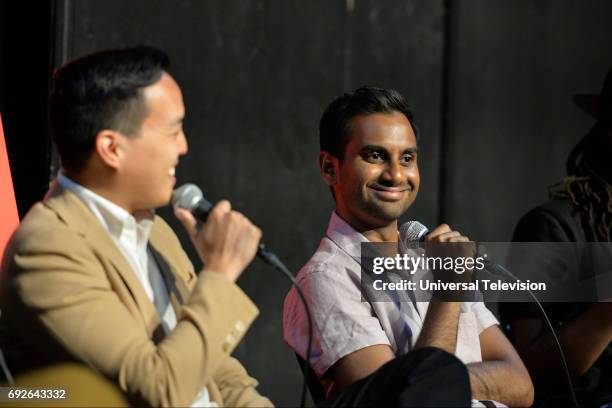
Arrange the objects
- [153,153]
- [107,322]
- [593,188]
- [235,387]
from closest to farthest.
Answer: [107,322] → [153,153] → [235,387] → [593,188]

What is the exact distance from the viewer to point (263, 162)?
206 inches

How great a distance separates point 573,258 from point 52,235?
94.1 inches

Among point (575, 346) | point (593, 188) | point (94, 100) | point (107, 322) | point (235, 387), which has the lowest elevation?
point (575, 346)

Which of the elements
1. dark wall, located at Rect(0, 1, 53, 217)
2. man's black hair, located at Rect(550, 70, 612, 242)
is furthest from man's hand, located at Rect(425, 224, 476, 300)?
dark wall, located at Rect(0, 1, 53, 217)

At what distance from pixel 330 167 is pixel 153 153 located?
3.29 ft

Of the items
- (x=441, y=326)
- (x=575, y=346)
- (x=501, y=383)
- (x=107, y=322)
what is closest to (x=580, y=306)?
(x=575, y=346)

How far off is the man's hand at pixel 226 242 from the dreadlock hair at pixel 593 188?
6.84ft

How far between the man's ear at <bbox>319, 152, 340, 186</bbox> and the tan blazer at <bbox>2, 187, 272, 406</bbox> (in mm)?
1030

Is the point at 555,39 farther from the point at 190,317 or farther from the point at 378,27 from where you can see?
the point at 190,317

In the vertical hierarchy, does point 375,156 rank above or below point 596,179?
above

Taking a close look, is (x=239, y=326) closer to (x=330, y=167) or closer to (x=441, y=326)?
(x=441, y=326)

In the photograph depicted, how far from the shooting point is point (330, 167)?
3.64 meters

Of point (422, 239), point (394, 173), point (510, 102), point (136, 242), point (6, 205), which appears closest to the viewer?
point (136, 242)

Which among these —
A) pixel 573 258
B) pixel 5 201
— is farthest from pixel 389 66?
pixel 5 201
